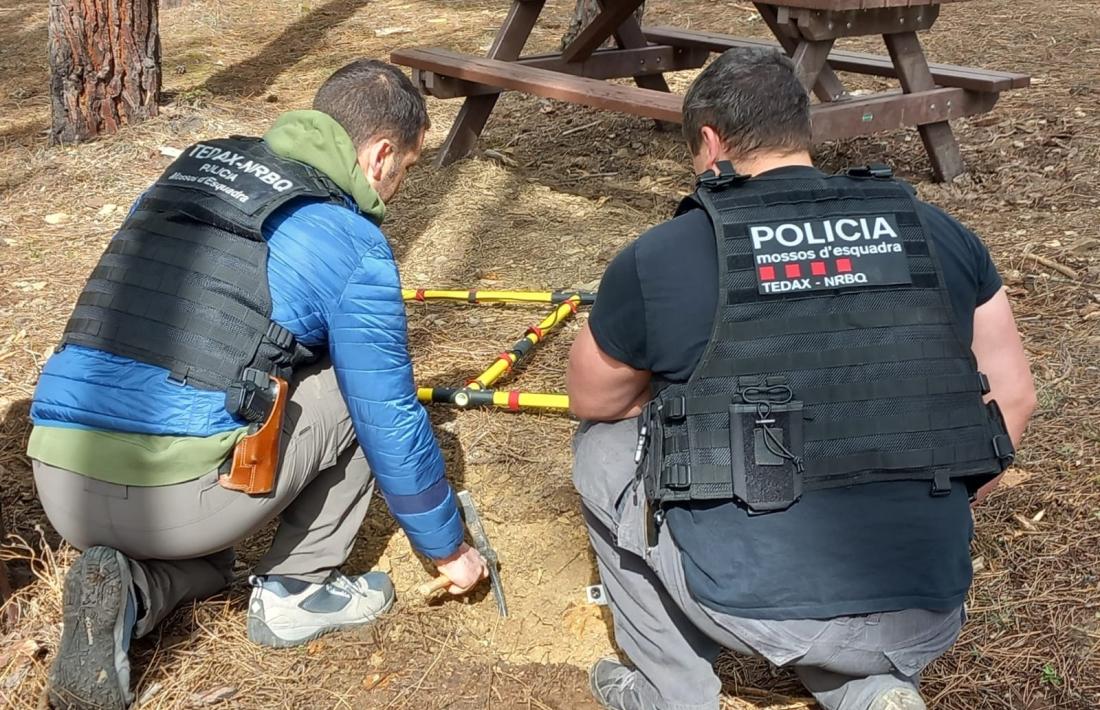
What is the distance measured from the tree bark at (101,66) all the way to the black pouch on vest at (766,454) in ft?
19.2

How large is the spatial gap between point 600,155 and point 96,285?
15.3ft

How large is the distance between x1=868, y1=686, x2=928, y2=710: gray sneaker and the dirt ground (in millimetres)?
512

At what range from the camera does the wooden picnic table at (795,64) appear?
16.3 feet

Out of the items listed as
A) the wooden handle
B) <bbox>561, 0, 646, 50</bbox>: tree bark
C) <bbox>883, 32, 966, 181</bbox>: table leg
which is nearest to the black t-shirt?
the wooden handle

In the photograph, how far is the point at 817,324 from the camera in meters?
1.92

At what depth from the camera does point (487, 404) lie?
3672 millimetres

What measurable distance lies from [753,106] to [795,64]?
3128 millimetres

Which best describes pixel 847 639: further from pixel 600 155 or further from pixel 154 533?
pixel 600 155

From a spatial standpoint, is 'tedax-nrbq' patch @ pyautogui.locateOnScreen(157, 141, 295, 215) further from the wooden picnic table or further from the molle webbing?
the wooden picnic table

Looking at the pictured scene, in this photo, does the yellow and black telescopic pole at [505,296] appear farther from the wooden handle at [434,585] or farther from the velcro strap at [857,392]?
the velcro strap at [857,392]

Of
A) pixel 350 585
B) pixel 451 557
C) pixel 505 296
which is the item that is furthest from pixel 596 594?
pixel 505 296

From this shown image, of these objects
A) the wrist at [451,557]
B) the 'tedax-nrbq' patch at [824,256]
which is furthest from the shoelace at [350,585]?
the 'tedax-nrbq' patch at [824,256]

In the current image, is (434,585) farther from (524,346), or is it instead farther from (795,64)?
(795,64)

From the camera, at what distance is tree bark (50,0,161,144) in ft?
20.4
